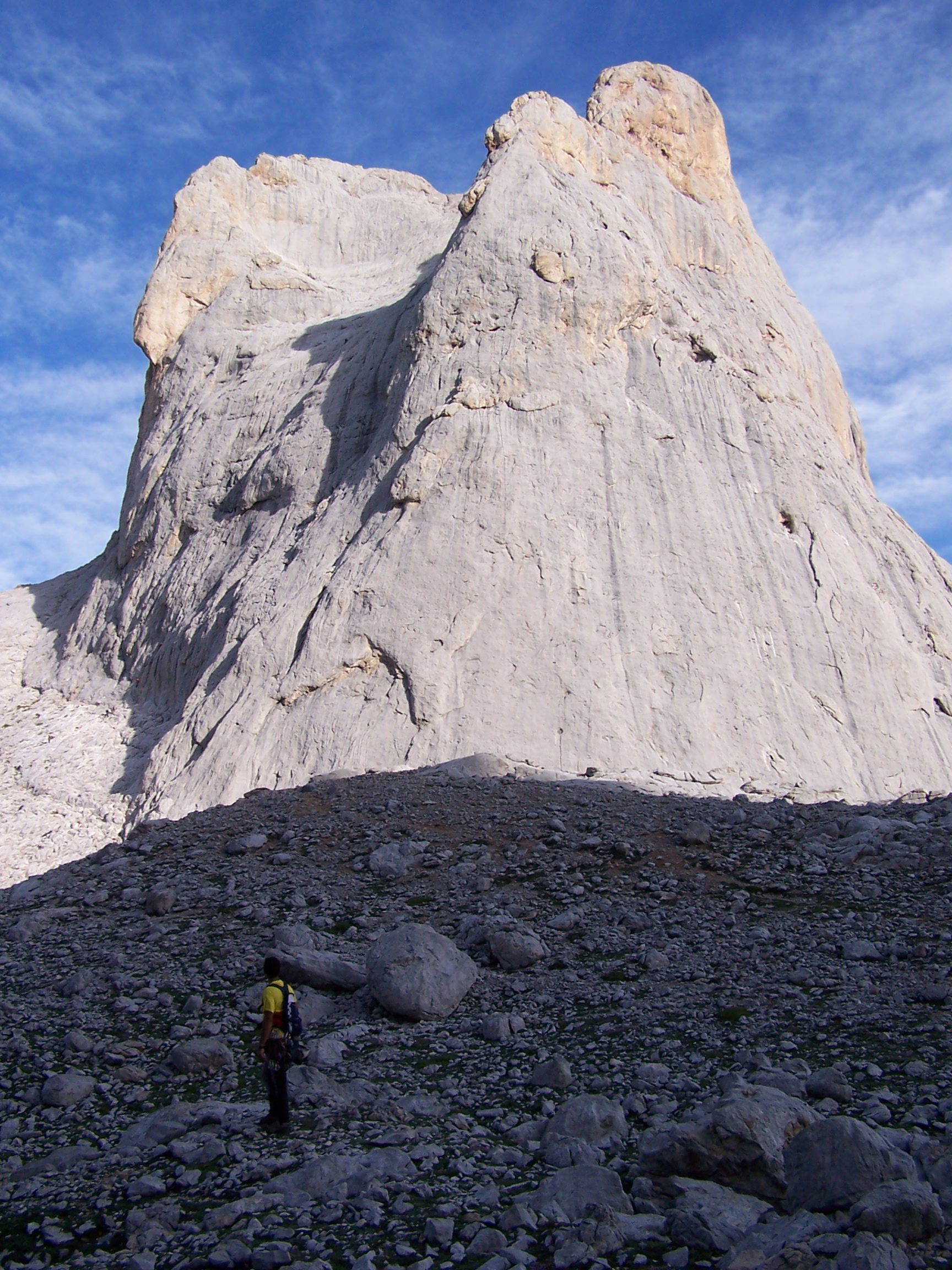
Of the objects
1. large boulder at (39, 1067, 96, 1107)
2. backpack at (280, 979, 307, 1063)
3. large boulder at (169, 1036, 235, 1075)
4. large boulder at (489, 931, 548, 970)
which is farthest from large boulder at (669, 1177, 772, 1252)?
large boulder at (39, 1067, 96, 1107)

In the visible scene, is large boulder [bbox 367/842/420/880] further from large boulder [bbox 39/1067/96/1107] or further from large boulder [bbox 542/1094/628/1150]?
large boulder [bbox 542/1094/628/1150]

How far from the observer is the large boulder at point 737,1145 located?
491 cm

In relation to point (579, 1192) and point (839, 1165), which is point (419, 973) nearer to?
point (579, 1192)

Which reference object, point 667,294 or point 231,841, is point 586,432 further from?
point 231,841

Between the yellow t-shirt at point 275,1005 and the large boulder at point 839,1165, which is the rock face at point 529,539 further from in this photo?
the large boulder at point 839,1165

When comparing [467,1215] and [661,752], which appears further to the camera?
[661,752]

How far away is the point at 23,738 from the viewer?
2333 centimetres

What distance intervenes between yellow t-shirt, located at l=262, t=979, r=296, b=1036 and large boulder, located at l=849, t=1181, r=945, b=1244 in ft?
11.9

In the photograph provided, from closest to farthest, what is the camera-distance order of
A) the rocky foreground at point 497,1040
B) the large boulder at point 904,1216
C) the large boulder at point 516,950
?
the large boulder at point 904,1216 → the rocky foreground at point 497,1040 → the large boulder at point 516,950

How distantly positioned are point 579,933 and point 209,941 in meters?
3.60

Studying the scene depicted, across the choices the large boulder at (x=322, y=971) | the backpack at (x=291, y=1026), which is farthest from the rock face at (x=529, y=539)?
the backpack at (x=291, y=1026)

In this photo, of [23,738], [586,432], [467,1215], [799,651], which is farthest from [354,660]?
A: [467,1215]

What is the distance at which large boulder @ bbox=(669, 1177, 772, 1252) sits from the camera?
4.43 metres

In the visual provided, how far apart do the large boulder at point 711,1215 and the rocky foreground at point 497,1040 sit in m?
0.01
